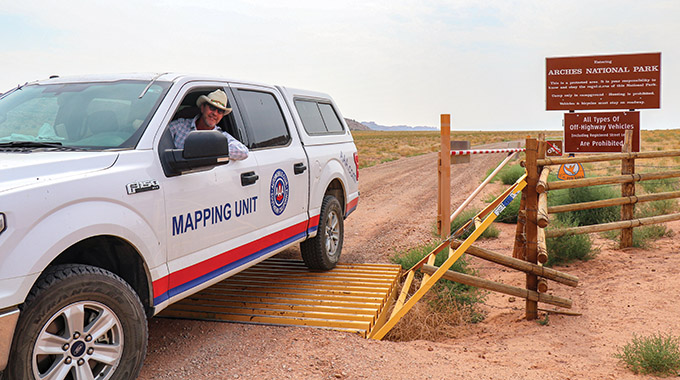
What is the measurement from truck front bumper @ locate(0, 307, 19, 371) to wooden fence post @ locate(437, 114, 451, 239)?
660 cm

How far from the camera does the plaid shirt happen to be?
427cm

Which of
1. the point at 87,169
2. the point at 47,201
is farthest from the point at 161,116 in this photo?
the point at 47,201

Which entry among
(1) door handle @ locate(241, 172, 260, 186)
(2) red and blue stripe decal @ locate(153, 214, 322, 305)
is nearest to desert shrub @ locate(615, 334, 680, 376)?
(2) red and blue stripe decal @ locate(153, 214, 322, 305)

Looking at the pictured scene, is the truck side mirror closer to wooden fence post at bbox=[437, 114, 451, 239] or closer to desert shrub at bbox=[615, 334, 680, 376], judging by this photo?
desert shrub at bbox=[615, 334, 680, 376]

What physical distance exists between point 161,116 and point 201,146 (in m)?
0.48

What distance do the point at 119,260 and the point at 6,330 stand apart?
37.6 inches

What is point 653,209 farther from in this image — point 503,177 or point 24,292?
point 24,292

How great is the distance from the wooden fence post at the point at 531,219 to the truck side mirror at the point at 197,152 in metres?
3.68

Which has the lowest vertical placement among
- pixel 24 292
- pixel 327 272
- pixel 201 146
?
pixel 327 272

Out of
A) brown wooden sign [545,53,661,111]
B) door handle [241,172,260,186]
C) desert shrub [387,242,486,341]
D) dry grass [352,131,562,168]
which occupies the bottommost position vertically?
desert shrub [387,242,486,341]

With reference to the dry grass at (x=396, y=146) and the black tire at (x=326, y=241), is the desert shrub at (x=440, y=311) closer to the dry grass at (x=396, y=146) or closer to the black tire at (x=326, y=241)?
the black tire at (x=326, y=241)

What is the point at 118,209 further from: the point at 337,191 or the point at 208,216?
the point at 337,191

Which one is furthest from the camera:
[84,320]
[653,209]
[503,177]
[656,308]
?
[503,177]

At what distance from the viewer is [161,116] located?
396cm
